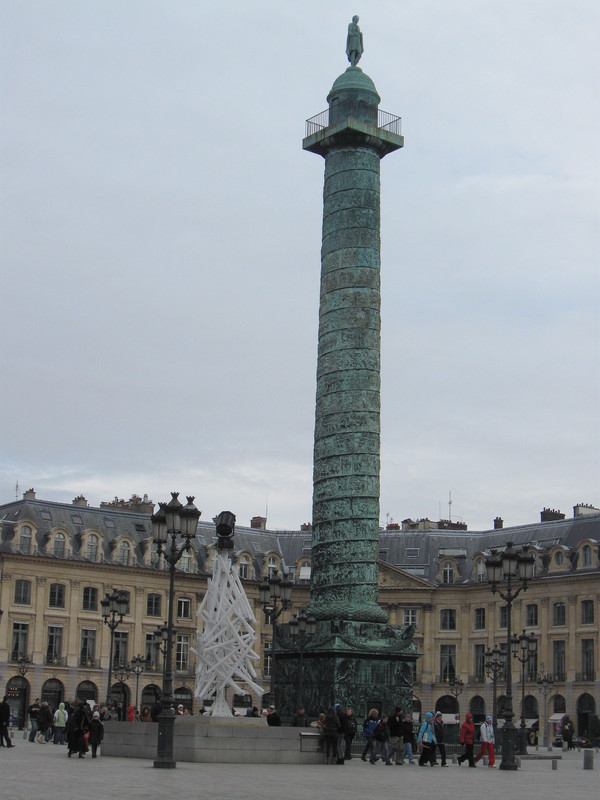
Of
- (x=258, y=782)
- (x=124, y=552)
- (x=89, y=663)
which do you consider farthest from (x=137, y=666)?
(x=258, y=782)

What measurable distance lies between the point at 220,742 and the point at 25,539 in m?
35.7

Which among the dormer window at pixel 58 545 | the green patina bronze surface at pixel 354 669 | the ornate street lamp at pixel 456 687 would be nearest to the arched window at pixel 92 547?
the dormer window at pixel 58 545

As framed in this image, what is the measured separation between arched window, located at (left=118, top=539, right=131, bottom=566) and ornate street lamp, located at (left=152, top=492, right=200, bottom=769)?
118 feet

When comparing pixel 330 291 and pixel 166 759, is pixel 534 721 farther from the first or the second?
pixel 166 759

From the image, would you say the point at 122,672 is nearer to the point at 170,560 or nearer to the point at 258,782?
the point at 170,560

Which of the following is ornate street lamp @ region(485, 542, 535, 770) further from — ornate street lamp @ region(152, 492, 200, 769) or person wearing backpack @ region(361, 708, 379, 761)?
ornate street lamp @ region(152, 492, 200, 769)

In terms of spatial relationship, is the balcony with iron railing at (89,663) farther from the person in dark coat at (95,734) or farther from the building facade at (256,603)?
the person in dark coat at (95,734)

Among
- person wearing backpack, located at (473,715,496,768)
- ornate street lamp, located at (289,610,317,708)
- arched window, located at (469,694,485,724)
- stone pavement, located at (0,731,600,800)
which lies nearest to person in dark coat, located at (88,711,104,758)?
stone pavement, located at (0,731,600,800)

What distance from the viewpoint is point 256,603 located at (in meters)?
60.4

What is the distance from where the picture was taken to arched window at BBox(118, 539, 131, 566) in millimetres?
56625

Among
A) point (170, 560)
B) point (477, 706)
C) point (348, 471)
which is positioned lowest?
point (477, 706)

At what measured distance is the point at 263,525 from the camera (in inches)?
2571

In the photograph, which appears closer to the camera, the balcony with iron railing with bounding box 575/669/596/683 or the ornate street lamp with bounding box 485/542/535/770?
the ornate street lamp with bounding box 485/542/535/770

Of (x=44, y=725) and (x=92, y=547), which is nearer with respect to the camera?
(x=44, y=725)
